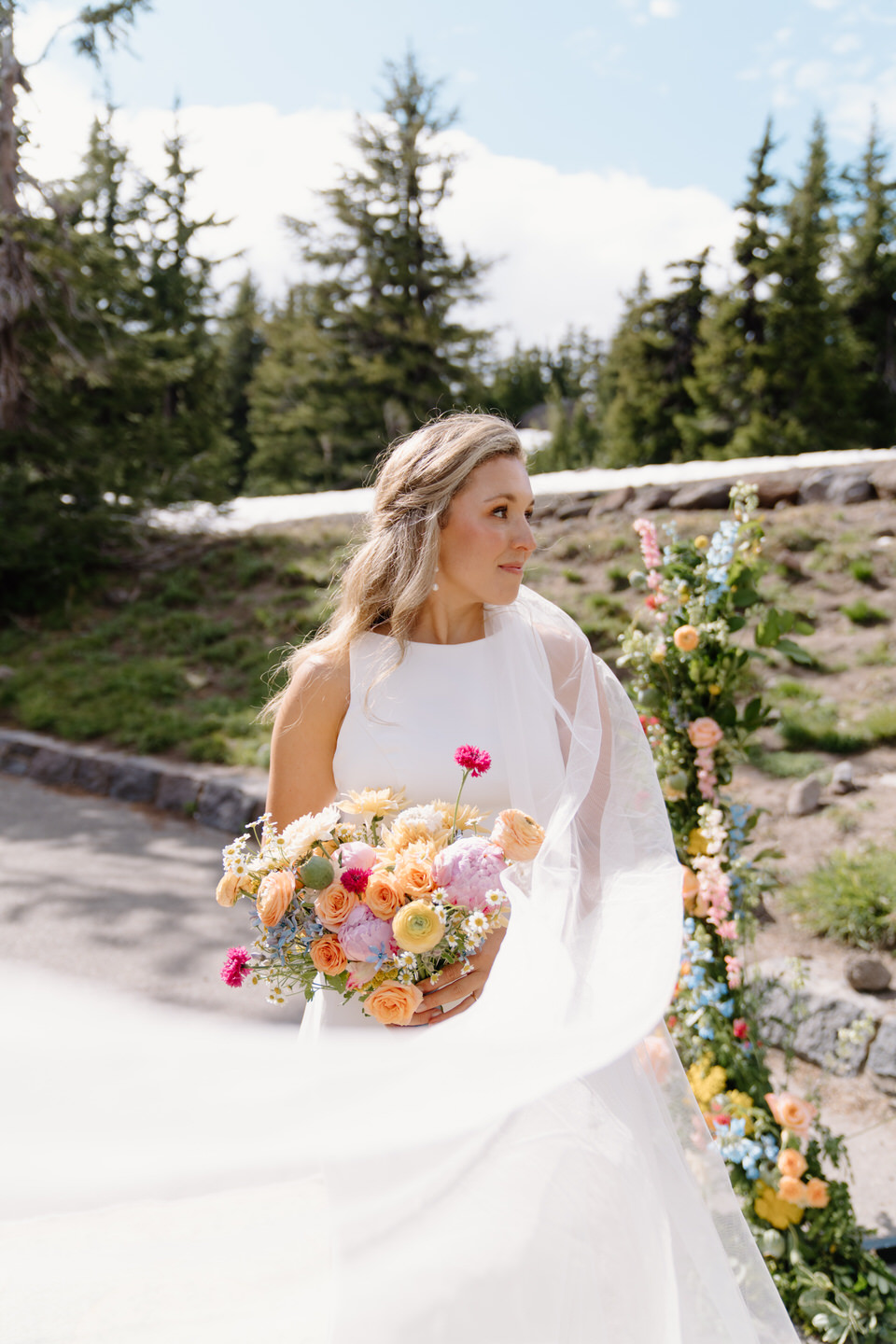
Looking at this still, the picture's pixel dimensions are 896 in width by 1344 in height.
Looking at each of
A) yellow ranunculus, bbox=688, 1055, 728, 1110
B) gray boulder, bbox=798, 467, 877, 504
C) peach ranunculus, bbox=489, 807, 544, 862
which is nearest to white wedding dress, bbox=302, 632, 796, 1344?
peach ranunculus, bbox=489, 807, 544, 862

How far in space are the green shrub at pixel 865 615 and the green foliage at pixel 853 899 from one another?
2814 millimetres

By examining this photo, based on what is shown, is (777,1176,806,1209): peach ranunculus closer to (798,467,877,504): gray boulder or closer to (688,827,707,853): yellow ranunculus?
(688,827,707,853): yellow ranunculus

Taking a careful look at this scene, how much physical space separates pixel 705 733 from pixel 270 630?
6833mm

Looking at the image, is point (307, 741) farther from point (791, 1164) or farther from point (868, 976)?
point (868, 976)

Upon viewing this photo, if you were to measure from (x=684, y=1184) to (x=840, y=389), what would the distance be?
2232 cm

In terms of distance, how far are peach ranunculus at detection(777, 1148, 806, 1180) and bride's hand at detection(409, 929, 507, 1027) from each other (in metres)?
1.24

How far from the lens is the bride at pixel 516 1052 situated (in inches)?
49.4

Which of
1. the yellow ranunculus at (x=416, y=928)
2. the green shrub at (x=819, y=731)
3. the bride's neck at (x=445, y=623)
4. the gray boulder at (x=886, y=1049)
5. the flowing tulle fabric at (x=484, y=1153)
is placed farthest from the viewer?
the green shrub at (x=819, y=731)

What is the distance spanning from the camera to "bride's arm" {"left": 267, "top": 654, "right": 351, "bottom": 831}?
6.99 feet

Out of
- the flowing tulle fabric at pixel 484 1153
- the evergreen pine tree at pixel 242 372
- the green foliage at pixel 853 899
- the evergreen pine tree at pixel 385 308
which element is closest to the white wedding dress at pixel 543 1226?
the flowing tulle fabric at pixel 484 1153

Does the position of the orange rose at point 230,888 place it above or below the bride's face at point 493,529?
below

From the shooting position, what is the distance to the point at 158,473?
1145cm

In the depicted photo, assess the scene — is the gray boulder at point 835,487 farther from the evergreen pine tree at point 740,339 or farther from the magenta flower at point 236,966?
the evergreen pine tree at point 740,339

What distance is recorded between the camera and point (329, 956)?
151 centimetres
